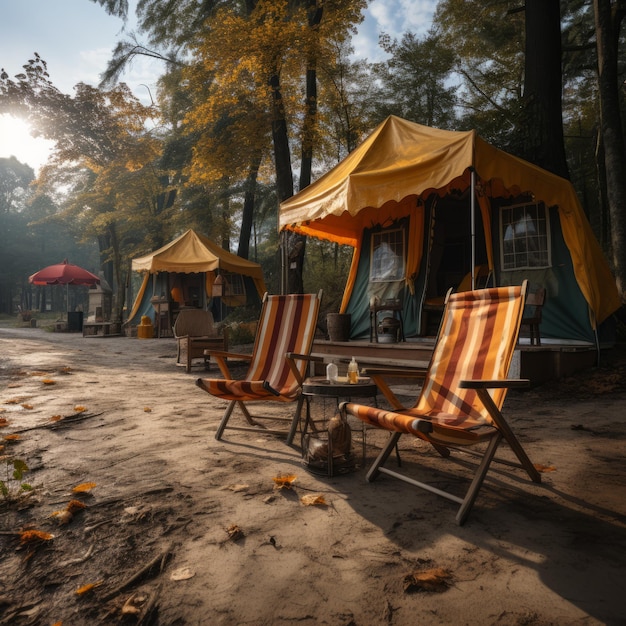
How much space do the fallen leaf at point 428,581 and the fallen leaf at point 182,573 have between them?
79cm

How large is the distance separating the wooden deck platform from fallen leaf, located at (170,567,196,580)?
336cm

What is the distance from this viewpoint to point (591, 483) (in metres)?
2.60

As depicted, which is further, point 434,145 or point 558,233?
point 558,233

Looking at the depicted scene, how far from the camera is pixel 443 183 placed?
5.30 meters

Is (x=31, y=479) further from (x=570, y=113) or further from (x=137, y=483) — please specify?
(x=570, y=113)

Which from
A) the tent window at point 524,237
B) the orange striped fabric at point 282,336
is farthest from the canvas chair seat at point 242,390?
the tent window at point 524,237

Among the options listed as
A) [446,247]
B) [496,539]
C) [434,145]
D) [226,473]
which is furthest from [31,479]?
[446,247]

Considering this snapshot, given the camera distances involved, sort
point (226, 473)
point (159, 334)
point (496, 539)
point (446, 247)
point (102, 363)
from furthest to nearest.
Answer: point (159, 334), point (446, 247), point (102, 363), point (226, 473), point (496, 539)

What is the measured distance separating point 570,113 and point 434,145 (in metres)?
16.8

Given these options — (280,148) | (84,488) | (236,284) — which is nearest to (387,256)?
(280,148)

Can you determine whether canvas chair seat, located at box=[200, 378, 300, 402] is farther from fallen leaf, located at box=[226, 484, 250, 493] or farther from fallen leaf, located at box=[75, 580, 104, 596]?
fallen leaf, located at box=[75, 580, 104, 596]

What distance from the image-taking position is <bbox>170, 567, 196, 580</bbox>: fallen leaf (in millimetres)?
1703

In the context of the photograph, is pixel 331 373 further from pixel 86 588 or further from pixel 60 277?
pixel 60 277

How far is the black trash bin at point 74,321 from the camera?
18875 millimetres
